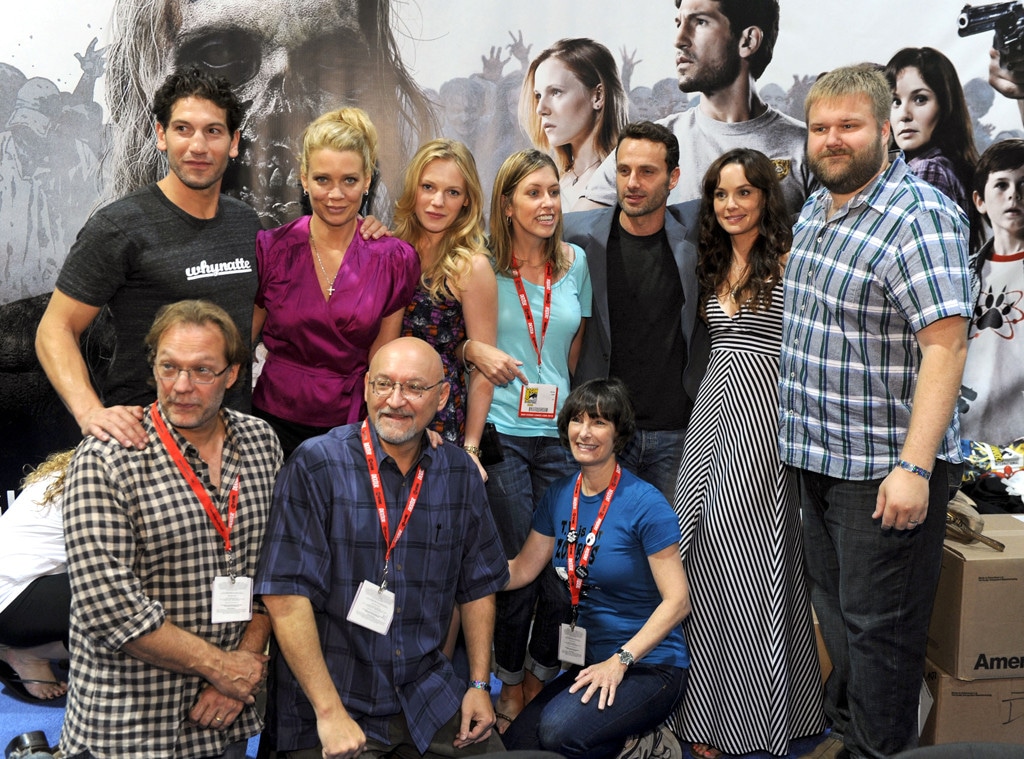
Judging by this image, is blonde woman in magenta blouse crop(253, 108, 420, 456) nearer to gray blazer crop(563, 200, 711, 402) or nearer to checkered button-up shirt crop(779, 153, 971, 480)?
gray blazer crop(563, 200, 711, 402)

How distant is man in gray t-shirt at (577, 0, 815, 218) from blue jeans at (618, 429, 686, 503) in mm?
1254

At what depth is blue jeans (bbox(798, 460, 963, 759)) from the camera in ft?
8.26

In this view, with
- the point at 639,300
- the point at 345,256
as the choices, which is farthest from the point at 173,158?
the point at 639,300

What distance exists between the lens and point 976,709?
2.94 m

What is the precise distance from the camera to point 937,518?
2508 mm

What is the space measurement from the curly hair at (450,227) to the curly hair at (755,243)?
722 millimetres

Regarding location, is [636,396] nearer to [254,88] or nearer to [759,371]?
[759,371]

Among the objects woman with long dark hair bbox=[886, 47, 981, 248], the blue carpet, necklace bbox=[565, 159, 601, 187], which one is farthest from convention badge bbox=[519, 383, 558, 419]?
woman with long dark hair bbox=[886, 47, 981, 248]

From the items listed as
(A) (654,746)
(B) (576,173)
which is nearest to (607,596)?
(A) (654,746)

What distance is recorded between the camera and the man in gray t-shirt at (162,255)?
2541 mm

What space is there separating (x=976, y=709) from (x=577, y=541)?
1392 millimetres

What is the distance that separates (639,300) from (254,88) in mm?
1822

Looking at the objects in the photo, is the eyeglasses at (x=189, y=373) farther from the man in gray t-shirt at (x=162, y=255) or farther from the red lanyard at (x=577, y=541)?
the red lanyard at (x=577, y=541)

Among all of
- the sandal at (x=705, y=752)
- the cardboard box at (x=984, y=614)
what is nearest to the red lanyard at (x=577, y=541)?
the sandal at (x=705, y=752)
